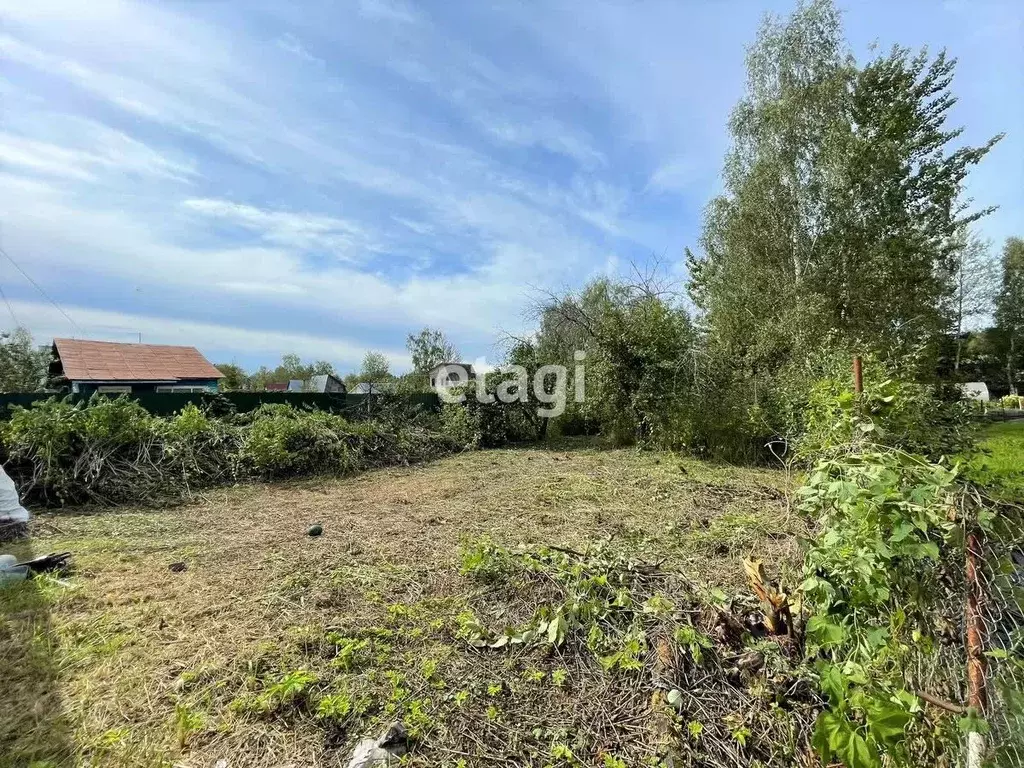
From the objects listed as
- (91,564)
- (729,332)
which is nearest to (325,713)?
(91,564)

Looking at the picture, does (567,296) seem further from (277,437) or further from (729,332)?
(277,437)

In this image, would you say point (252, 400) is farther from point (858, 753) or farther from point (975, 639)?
point (975, 639)

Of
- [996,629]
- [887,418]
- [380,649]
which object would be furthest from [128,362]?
[996,629]

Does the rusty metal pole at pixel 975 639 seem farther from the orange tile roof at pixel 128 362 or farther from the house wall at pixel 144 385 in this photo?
the orange tile roof at pixel 128 362

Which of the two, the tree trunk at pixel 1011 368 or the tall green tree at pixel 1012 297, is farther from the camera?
the tree trunk at pixel 1011 368

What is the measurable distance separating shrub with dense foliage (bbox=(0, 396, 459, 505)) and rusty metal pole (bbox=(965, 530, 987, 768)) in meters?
6.76

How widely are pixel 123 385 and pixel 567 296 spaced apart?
50.9ft

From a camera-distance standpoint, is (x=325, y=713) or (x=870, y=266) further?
(x=870, y=266)

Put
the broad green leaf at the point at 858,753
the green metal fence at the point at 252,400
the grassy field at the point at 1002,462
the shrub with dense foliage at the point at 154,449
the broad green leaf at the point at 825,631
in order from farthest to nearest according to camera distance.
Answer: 1. the green metal fence at the point at 252,400
2. the shrub with dense foliage at the point at 154,449
3. the grassy field at the point at 1002,462
4. the broad green leaf at the point at 825,631
5. the broad green leaf at the point at 858,753

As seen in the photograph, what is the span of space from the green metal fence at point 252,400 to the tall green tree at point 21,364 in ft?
41.5

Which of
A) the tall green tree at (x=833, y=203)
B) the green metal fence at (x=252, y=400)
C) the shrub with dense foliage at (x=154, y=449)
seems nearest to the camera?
the shrub with dense foliage at (x=154, y=449)

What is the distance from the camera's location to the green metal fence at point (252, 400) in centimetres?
658

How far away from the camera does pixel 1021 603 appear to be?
A: 1.32m

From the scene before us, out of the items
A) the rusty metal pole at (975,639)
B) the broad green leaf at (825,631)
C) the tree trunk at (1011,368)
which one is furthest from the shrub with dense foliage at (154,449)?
the tree trunk at (1011,368)
